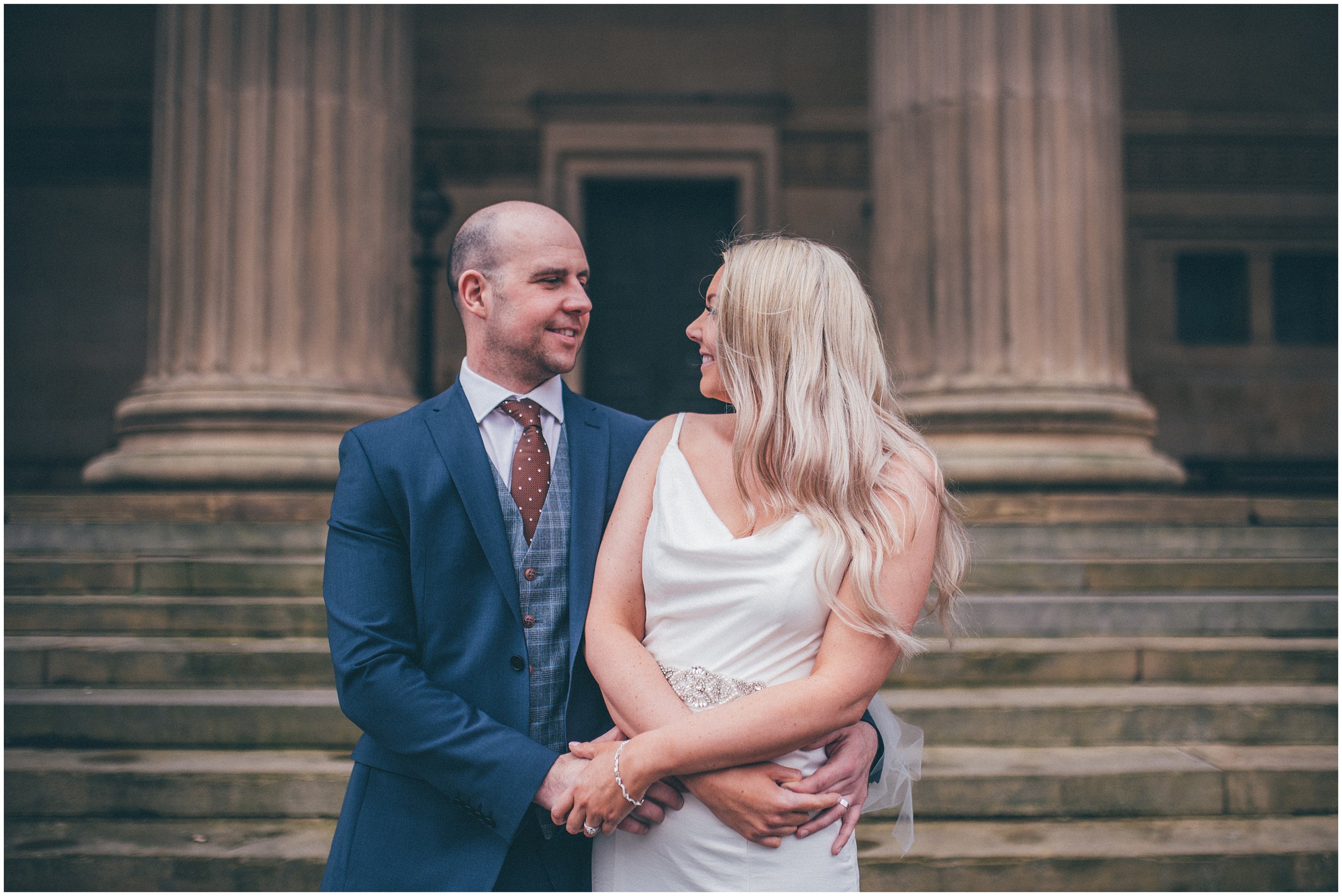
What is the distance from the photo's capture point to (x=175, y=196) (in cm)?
741

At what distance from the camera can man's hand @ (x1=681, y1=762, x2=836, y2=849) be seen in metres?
1.75

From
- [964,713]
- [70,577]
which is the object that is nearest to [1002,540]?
[964,713]

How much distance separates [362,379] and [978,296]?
177 inches

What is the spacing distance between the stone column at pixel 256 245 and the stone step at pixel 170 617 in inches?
73.5

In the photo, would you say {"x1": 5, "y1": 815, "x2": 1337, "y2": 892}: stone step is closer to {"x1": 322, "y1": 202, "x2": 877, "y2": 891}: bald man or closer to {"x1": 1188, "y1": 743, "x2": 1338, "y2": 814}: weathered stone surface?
{"x1": 1188, "y1": 743, "x2": 1338, "y2": 814}: weathered stone surface

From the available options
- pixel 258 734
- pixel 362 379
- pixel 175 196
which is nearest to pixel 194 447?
pixel 362 379

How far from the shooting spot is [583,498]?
2.02 m

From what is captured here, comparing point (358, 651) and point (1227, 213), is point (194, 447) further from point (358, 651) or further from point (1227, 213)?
point (1227, 213)

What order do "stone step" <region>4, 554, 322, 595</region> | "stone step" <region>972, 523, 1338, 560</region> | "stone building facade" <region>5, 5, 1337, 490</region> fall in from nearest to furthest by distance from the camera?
"stone step" <region>4, 554, 322, 595</region> < "stone step" <region>972, 523, 1338, 560</region> < "stone building facade" <region>5, 5, 1337, 490</region>

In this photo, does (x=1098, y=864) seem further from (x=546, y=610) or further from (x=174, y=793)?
(x=174, y=793)

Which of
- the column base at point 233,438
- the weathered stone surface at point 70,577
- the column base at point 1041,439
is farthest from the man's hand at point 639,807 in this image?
the column base at point 233,438

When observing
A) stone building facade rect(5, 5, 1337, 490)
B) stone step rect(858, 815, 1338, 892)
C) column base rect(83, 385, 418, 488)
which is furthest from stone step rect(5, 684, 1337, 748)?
stone building facade rect(5, 5, 1337, 490)

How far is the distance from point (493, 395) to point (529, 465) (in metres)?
0.16

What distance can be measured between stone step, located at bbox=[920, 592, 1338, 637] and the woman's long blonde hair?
3.65 metres
